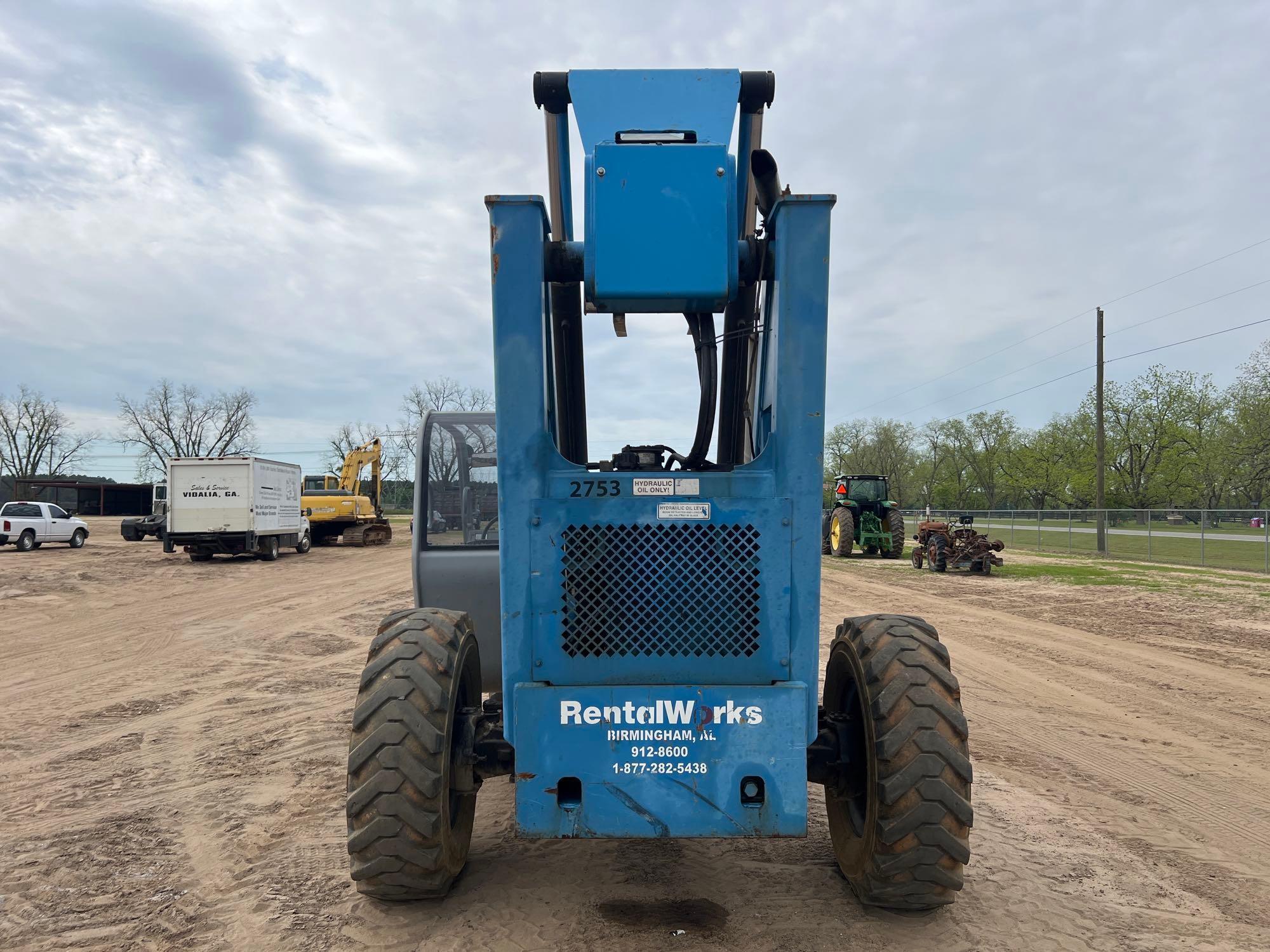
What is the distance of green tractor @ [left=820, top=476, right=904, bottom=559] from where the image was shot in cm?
2667

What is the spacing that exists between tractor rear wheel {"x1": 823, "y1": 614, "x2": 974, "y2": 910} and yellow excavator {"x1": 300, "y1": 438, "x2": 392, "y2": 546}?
32141 mm

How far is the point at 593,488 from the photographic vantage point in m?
3.29

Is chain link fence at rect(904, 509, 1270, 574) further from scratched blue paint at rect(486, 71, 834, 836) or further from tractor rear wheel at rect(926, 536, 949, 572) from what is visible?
scratched blue paint at rect(486, 71, 834, 836)

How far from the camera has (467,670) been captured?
151 inches

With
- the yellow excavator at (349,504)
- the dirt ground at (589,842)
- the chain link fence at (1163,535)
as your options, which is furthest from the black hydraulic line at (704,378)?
the yellow excavator at (349,504)

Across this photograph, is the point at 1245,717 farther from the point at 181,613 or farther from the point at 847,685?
the point at 181,613

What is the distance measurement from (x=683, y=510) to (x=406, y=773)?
149 centimetres

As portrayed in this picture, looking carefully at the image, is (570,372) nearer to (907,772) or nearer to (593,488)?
(593,488)

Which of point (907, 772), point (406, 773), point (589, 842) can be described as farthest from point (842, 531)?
point (406, 773)

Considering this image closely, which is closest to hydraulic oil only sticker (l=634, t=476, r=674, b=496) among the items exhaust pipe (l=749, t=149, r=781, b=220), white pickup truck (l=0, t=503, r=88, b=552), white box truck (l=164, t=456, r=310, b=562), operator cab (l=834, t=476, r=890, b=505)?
exhaust pipe (l=749, t=149, r=781, b=220)

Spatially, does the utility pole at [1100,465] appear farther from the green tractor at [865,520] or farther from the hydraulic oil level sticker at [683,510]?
the hydraulic oil level sticker at [683,510]

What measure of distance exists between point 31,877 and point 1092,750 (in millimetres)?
6905

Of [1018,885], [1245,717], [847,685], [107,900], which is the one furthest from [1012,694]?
[107,900]

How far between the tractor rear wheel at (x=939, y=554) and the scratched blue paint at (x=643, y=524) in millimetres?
19551
